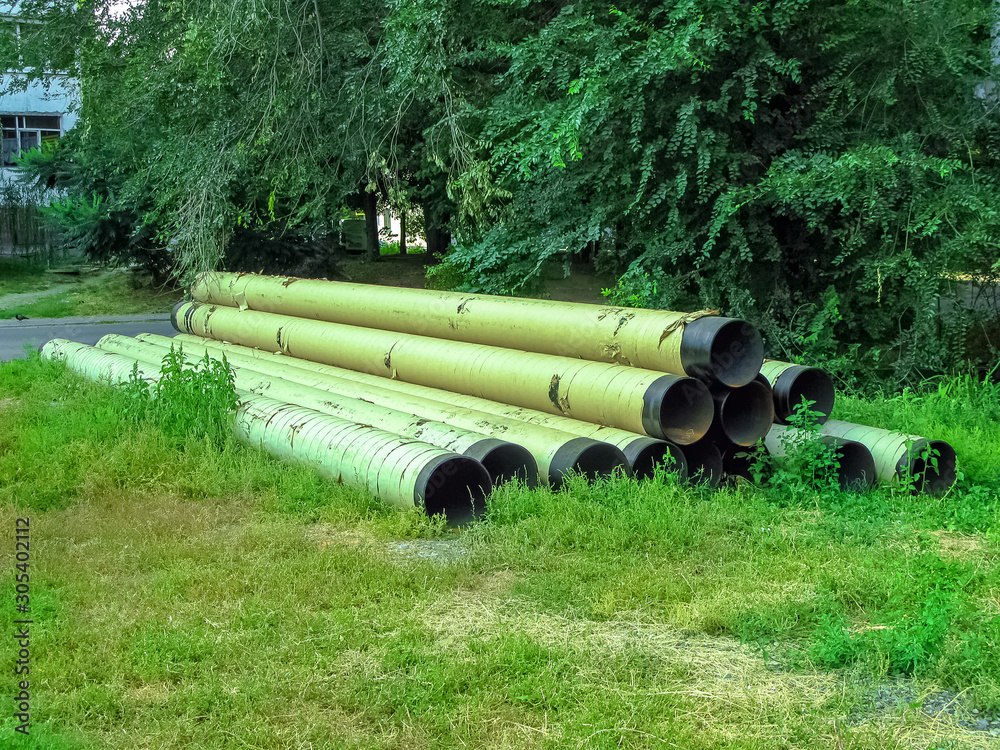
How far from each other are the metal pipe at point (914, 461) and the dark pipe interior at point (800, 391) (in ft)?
1.30

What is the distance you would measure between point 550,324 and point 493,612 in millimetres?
3110

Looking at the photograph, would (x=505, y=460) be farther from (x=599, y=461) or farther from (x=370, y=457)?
(x=370, y=457)

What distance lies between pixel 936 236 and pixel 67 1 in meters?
13.1

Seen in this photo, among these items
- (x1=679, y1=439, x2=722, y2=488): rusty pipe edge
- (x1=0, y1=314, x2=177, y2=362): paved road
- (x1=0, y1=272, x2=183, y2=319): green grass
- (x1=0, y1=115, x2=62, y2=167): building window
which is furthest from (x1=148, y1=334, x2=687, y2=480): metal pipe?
(x1=0, y1=115, x2=62, y2=167): building window

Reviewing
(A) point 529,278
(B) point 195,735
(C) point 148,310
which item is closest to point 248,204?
(A) point 529,278

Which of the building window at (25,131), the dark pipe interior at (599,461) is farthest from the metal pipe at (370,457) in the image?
the building window at (25,131)

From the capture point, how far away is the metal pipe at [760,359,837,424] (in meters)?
6.30

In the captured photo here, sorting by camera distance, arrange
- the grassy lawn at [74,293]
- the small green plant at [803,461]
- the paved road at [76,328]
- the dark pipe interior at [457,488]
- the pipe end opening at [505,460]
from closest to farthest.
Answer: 1. the dark pipe interior at [457,488]
2. the pipe end opening at [505,460]
3. the small green plant at [803,461]
4. the paved road at [76,328]
5. the grassy lawn at [74,293]

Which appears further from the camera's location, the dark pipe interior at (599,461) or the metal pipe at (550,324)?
the metal pipe at (550,324)

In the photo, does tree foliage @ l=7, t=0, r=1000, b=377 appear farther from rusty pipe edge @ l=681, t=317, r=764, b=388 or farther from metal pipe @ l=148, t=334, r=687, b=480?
rusty pipe edge @ l=681, t=317, r=764, b=388

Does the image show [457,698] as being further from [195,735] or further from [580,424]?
[580,424]

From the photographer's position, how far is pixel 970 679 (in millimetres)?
3357

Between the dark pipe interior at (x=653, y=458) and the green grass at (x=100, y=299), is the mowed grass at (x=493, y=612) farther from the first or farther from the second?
the green grass at (x=100, y=299)

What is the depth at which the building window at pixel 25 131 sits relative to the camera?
29578mm
